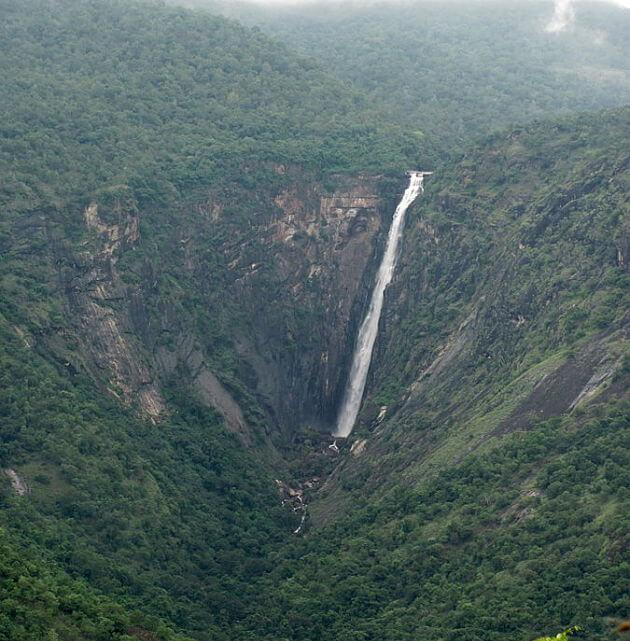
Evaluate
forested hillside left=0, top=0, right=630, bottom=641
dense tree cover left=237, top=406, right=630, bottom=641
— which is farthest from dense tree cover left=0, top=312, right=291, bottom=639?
dense tree cover left=237, top=406, right=630, bottom=641

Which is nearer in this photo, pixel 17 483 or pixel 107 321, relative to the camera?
pixel 17 483

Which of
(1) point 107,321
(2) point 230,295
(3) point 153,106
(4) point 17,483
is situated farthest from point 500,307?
(3) point 153,106

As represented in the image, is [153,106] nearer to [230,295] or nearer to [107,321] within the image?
[230,295]

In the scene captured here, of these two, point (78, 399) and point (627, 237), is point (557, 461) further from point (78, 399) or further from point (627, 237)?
point (78, 399)

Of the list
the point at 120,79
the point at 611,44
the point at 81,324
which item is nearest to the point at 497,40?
the point at 611,44

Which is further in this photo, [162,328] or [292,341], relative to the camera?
[292,341]

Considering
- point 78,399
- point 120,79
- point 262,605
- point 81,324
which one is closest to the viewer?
point 262,605
